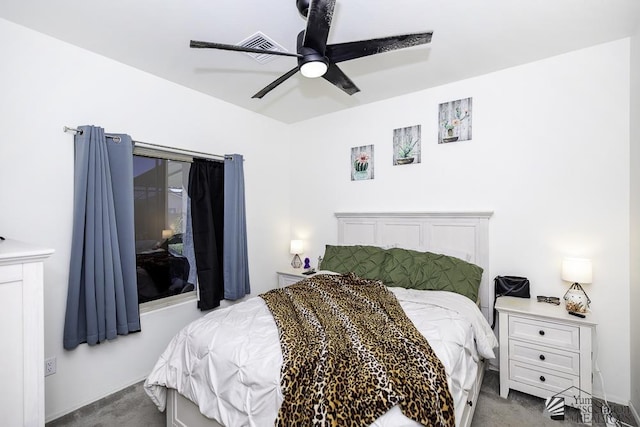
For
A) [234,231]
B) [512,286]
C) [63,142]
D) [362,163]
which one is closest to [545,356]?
[512,286]

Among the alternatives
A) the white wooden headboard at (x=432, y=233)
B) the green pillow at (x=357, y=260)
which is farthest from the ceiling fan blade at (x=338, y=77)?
the green pillow at (x=357, y=260)

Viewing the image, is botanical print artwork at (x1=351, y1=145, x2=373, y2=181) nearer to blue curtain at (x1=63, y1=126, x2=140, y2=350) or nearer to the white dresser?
blue curtain at (x1=63, y1=126, x2=140, y2=350)

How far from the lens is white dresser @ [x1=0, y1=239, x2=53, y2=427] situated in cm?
116

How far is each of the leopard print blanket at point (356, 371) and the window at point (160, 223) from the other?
5.33ft

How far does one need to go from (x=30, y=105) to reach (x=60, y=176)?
499 millimetres

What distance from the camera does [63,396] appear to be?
211cm

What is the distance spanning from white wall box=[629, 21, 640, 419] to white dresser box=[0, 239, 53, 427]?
3.37m

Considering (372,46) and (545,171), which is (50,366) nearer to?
(372,46)

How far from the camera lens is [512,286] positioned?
A: 2.49 meters

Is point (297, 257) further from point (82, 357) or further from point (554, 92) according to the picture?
point (554, 92)

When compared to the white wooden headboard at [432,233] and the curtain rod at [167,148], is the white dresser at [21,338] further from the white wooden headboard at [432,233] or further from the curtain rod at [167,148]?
the white wooden headboard at [432,233]

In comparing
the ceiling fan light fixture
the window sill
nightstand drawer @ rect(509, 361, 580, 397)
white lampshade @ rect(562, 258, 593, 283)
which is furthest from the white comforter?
the ceiling fan light fixture

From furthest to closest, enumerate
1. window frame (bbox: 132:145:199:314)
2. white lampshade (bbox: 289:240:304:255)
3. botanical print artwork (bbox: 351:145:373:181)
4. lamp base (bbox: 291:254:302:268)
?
lamp base (bbox: 291:254:302:268) < white lampshade (bbox: 289:240:304:255) < botanical print artwork (bbox: 351:145:373:181) < window frame (bbox: 132:145:199:314)

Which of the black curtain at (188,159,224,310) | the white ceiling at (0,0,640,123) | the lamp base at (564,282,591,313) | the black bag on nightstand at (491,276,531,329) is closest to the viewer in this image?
the white ceiling at (0,0,640,123)
